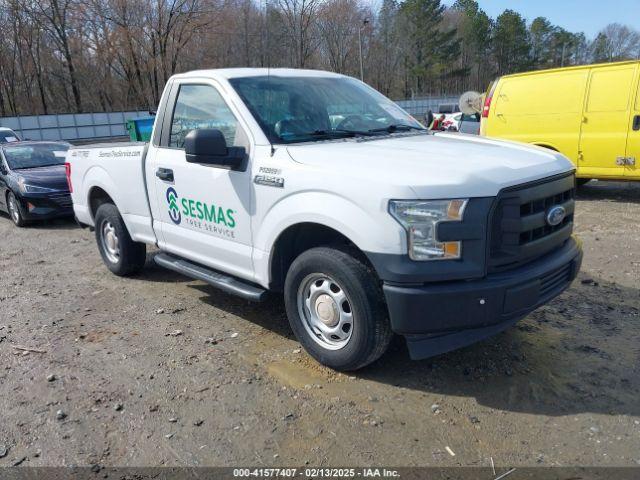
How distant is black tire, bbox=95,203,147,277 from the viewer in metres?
5.64

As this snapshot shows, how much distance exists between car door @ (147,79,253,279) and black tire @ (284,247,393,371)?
0.57 meters

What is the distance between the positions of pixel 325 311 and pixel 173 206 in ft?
6.20

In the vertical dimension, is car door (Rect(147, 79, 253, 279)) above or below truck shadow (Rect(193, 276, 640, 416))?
above

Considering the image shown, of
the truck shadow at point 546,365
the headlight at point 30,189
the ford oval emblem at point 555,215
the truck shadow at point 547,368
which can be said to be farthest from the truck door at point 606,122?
the headlight at point 30,189

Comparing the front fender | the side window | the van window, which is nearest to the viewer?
the side window

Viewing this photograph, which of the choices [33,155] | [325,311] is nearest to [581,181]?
[325,311]

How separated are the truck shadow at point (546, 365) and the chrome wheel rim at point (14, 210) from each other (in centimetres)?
700

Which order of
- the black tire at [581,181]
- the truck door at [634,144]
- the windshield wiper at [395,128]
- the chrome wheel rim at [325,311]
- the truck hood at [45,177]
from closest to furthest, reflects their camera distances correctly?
the chrome wheel rim at [325,311] < the windshield wiper at [395,128] < the truck door at [634,144] < the truck hood at [45,177] < the black tire at [581,181]

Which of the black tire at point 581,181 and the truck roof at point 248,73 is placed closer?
the truck roof at point 248,73

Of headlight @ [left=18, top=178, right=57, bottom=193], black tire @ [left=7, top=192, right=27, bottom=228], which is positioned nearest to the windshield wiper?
headlight @ [left=18, top=178, right=57, bottom=193]

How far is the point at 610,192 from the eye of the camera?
9938 mm

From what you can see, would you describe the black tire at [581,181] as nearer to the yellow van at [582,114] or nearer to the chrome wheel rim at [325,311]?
the yellow van at [582,114]

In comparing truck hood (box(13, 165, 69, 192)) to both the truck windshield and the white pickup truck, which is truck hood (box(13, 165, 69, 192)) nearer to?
the white pickup truck

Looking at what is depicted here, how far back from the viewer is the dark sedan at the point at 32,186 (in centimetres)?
929
